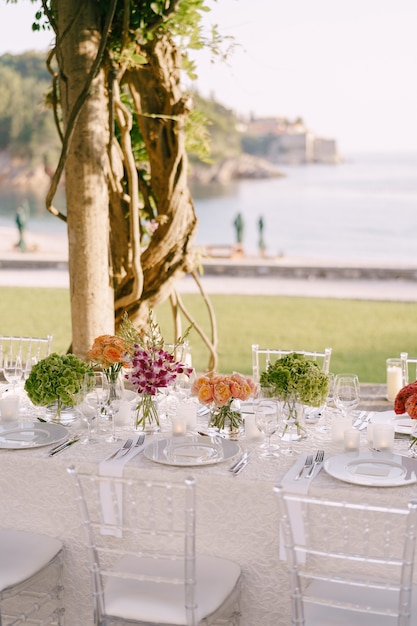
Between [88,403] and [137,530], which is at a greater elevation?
[88,403]

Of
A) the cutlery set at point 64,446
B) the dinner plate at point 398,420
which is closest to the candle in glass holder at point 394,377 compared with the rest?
the dinner plate at point 398,420

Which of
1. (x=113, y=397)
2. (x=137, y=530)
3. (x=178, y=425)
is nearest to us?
(x=137, y=530)

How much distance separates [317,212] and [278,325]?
34.0 meters

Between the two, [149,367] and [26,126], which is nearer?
[149,367]

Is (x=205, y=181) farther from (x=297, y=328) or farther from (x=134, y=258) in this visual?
(x=134, y=258)

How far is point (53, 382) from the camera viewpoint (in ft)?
10.1

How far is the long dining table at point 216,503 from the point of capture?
2.59 meters

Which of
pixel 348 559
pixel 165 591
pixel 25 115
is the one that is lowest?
pixel 165 591

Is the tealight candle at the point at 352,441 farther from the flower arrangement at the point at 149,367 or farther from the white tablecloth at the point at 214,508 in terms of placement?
the flower arrangement at the point at 149,367

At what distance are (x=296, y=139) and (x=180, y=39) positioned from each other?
138ft

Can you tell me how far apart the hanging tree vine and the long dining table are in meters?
1.69

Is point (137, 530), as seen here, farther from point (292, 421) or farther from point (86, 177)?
point (86, 177)

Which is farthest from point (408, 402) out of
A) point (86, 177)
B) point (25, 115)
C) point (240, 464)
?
point (25, 115)

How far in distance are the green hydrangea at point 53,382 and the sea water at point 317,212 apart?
28.0 meters
